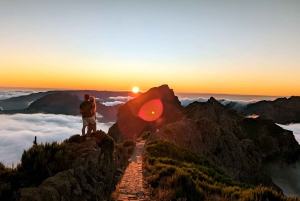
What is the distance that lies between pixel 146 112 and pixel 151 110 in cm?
332

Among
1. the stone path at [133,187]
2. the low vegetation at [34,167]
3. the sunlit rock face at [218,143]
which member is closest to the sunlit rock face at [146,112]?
the sunlit rock face at [218,143]

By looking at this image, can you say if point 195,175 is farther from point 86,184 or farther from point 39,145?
point 39,145

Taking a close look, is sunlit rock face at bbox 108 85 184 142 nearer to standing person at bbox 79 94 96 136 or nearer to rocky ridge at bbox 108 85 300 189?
rocky ridge at bbox 108 85 300 189

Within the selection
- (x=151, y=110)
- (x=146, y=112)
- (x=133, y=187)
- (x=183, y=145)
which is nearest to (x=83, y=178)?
(x=133, y=187)

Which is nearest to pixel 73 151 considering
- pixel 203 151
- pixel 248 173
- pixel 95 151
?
pixel 95 151

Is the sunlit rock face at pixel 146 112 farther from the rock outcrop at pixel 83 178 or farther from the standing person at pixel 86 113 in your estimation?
the rock outcrop at pixel 83 178

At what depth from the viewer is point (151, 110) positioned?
134625mm

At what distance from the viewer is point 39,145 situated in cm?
1025

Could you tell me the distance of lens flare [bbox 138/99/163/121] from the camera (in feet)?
413

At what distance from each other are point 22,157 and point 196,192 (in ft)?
25.6

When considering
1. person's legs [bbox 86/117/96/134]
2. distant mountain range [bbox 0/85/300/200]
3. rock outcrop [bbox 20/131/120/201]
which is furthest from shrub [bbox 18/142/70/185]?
person's legs [bbox 86/117/96/134]

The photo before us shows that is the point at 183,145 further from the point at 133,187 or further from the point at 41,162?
the point at 41,162

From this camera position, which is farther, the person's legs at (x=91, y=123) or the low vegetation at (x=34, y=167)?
the person's legs at (x=91, y=123)

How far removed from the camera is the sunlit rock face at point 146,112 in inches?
4678
